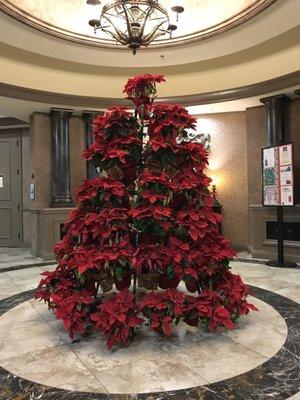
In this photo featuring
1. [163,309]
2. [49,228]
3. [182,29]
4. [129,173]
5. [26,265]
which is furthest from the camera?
[49,228]

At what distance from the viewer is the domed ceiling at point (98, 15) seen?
4.06m

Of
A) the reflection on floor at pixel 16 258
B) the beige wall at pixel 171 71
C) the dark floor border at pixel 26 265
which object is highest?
the beige wall at pixel 171 71

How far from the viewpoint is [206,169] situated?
494cm

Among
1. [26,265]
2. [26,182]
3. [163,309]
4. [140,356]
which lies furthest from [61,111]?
[140,356]

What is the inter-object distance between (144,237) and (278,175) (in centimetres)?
332

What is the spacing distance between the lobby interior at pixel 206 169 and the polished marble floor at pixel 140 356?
11mm

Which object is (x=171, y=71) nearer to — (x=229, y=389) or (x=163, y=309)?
(x=163, y=309)

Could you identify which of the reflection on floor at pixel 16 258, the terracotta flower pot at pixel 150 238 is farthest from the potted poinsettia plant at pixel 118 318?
the reflection on floor at pixel 16 258

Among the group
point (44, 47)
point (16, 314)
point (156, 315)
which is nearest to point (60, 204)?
point (44, 47)

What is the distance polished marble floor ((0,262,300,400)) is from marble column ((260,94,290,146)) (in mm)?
3439

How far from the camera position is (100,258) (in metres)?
2.33

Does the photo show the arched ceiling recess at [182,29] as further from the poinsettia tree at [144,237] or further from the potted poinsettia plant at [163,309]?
the potted poinsettia plant at [163,309]

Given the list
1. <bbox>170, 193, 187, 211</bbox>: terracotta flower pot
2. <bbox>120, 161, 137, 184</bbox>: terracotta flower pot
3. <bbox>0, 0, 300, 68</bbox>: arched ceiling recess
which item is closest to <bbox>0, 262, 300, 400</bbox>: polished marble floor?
<bbox>170, 193, 187, 211</bbox>: terracotta flower pot

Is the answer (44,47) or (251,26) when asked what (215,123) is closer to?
(251,26)
